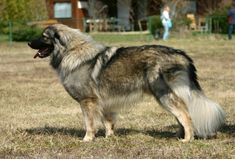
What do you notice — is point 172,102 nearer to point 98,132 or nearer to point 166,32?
point 98,132

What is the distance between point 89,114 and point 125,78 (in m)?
0.69

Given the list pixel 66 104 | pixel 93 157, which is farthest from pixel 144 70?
pixel 66 104

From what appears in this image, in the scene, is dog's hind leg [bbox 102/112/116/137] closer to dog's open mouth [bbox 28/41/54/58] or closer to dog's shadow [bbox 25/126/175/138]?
dog's shadow [bbox 25/126/175/138]

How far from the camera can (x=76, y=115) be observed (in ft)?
33.4

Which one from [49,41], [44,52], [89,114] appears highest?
[49,41]

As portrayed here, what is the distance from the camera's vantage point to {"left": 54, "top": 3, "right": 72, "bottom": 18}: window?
5225cm

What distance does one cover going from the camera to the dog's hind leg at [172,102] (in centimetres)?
739

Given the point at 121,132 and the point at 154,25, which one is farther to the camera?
the point at 154,25

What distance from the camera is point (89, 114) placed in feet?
25.4

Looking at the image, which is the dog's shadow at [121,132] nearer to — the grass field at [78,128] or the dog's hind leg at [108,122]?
the grass field at [78,128]

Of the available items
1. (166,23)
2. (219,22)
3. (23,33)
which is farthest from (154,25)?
(23,33)

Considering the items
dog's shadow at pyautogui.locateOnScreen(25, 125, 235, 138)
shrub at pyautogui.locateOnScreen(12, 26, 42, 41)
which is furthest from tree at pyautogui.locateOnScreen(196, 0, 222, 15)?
dog's shadow at pyautogui.locateOnScreen(25, 125, 235, 138)

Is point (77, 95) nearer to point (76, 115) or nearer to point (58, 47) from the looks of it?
point (58, 47)

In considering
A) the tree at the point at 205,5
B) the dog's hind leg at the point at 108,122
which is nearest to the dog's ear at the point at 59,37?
the dog's hind leg at the point at 108,122
